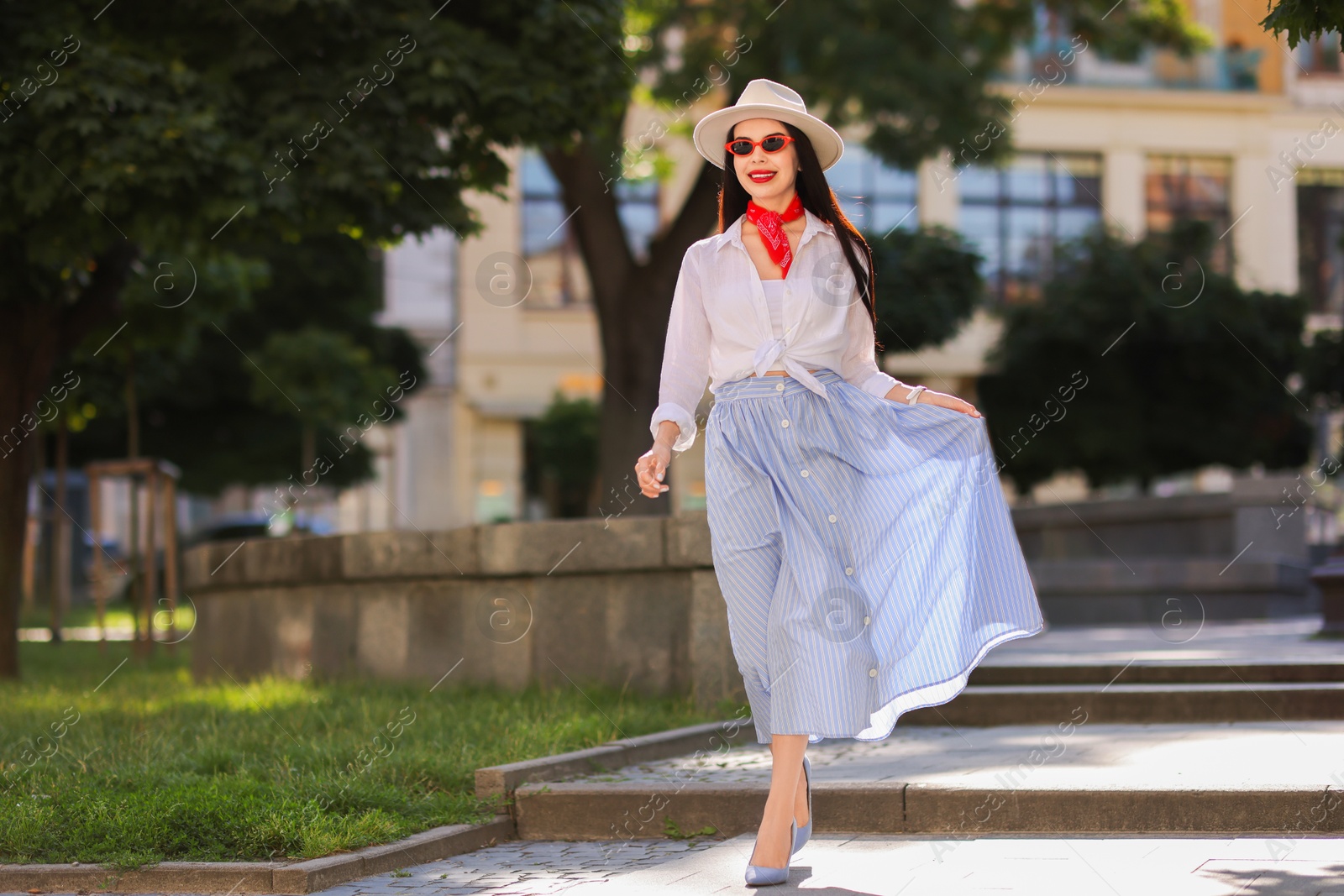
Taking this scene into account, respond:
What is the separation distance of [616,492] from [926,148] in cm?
531

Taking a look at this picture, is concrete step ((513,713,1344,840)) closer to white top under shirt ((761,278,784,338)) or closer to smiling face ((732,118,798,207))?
white top under shirt ((761,278,784,338))

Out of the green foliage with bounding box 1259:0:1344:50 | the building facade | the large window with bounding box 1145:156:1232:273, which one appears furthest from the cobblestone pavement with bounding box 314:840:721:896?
the large window with bounding box 1145:156:1232:273

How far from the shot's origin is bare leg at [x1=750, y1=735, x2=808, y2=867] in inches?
155

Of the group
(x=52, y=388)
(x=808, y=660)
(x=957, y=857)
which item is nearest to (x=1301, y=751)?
(x=957, y=857)

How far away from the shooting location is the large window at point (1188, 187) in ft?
110

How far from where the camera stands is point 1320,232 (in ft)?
112

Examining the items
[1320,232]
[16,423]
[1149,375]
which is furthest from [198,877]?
[1320,232]

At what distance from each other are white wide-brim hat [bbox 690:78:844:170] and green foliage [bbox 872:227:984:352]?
11265mm

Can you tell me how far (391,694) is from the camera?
758 cm

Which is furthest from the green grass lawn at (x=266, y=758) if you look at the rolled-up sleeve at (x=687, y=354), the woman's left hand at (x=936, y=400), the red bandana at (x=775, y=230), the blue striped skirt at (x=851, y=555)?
the red bandana at (x=775, y=230)

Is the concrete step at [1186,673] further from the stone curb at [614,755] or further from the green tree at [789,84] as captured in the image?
the green tree at [789,84]

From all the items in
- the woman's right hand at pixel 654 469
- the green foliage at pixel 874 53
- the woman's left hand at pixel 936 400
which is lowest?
the woman's right hand at pixel 654 469

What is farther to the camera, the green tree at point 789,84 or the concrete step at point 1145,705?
the green tree at point 789,84

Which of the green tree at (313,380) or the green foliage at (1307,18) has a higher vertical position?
the green tree at (313,380)
